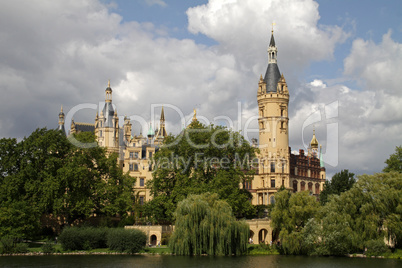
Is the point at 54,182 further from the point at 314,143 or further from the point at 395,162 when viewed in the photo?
the point at 314,143

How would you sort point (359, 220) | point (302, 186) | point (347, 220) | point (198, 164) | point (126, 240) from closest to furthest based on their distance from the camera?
point (359, 220) → point (347, 220) → point (126, 240) → point (198, 164) → point (302, 186)

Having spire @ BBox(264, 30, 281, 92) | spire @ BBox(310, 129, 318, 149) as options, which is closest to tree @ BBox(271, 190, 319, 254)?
spire @ BBox(264, 30, 281, 92)

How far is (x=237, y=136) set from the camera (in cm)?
6431

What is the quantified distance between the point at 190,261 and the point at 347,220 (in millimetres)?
14488

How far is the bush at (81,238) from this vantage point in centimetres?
5312

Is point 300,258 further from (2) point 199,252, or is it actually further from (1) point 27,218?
(1) point 27,218

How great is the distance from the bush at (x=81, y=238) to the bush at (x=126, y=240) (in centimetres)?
172

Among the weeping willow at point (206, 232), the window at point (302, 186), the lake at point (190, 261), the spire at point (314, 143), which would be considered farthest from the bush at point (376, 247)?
the spire at point (314, 143)

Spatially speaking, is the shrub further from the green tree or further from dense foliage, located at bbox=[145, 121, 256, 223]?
the green tree

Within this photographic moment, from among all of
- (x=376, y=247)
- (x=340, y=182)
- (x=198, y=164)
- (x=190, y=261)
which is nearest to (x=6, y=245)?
(x=190, y=261)

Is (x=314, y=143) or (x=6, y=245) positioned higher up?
(x=314, y=143)

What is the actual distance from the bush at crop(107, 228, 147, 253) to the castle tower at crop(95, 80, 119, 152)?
3093cm

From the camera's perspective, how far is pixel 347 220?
48.1 metres

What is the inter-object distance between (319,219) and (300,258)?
4521mm
